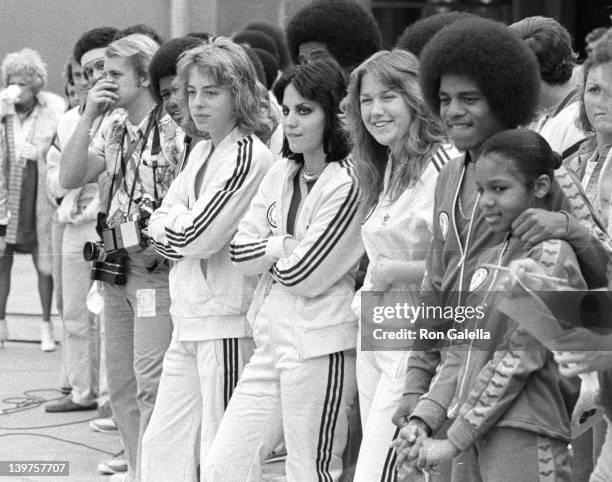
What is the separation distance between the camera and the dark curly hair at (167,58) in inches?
200

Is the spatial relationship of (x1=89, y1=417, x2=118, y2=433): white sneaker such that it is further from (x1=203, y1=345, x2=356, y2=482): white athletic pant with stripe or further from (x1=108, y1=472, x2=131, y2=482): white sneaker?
(x1=203, y1=345, x2=356, y2=482): white athletic pant with stripe

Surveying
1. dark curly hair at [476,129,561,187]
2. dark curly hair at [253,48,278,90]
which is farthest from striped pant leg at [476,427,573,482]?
dark curly hair at [253,48,278,90]

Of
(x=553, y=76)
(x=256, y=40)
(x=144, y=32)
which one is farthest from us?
(x=256, y=40)

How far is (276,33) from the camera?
7711 mm

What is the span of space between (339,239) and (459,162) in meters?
0.84

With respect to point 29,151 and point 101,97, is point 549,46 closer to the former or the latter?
point 101,97

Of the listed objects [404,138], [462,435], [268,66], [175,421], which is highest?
[268,66]

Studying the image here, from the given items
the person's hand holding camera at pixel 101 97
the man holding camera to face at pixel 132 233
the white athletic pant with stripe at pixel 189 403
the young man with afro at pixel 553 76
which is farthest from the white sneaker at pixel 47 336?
the young man with afro at pixel 553 76

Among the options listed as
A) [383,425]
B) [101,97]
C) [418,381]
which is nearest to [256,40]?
[101,97]

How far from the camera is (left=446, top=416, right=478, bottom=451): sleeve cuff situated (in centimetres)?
298

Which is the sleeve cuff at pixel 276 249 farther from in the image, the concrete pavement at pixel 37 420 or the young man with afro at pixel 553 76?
the concrete pavement at pixel 37 420

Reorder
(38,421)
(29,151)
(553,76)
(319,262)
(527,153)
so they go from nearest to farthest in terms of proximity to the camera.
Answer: (527,153) < (319,262) < (553,76) < (38,421) < (29,151)

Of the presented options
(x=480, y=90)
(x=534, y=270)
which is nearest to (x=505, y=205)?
(x=534, y=270)

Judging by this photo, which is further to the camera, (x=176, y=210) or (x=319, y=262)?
(x=176, y=210)
